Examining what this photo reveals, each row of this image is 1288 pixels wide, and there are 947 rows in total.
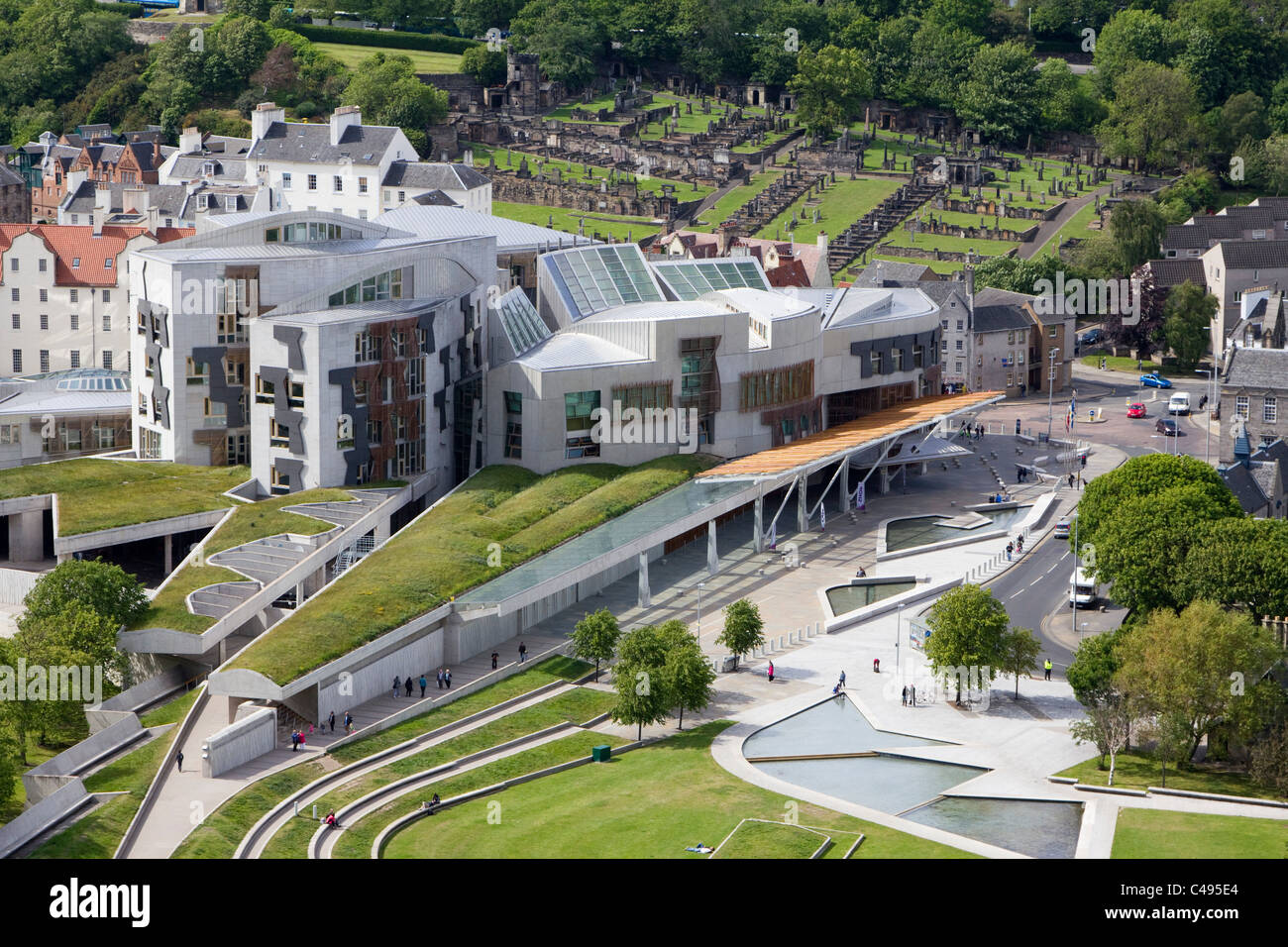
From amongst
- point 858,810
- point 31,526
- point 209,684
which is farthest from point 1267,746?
point 31,526

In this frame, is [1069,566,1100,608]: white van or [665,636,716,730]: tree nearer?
[665,636,716,730]: tree

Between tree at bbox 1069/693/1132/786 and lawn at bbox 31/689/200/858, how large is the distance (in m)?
43.4

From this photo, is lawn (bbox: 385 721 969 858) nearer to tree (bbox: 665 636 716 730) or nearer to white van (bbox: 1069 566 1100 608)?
tree (bbox: 665 636 716 730)

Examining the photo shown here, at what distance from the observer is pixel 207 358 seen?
135 meters

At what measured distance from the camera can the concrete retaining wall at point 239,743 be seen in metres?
98.2

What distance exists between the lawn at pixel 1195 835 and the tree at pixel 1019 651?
14061mm

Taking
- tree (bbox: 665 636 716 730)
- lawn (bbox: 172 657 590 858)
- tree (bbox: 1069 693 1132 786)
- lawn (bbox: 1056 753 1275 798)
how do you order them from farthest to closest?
tree (bbox: 665 636 716 730), tree (bbox: 1069 693 1132 786), lawn (bbox: 1056 753 1275 798), lawn (bbox: 172 657 590 858)

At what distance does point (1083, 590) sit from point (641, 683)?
31694 millimetres

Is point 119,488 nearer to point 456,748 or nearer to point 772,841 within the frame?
point 456,748

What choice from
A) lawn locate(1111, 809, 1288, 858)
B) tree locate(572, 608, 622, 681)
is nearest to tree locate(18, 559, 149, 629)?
tree locate(572, 608, 622, 681)

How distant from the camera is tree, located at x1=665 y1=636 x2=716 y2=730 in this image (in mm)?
105375

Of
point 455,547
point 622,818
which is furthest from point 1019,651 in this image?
point 455,547

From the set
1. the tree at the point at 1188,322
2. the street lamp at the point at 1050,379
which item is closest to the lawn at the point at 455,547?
the street lamp at the point at 1050,379
